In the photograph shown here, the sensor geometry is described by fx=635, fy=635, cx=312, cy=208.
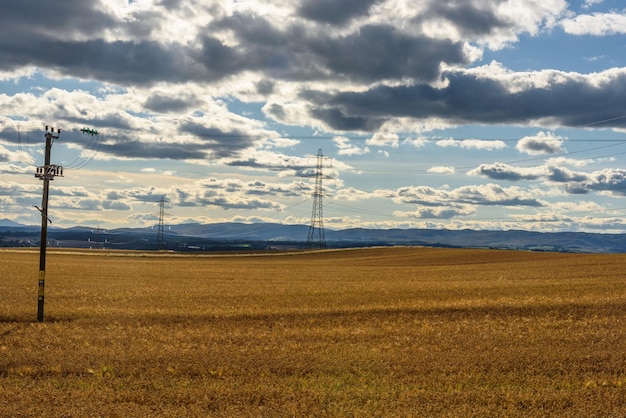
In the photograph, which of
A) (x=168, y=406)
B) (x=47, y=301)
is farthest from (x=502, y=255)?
(x=168, y=406)

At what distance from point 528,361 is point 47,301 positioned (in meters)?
28.1

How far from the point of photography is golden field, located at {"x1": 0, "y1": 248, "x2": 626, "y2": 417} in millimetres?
15766

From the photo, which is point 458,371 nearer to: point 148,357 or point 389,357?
point 389,357

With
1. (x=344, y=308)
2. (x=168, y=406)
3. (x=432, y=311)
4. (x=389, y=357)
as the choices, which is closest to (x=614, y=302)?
(x=432, y=311)

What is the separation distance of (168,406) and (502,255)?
300ft

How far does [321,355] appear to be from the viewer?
21438mm

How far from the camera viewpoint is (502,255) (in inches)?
3959

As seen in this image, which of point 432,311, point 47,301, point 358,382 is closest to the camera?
point 358,382

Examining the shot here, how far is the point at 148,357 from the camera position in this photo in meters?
21.0

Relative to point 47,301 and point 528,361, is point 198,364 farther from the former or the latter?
point 47,301

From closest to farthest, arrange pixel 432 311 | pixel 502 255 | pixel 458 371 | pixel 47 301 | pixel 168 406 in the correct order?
pixel 168 406 < pixel 458 371 < pixel 432 311 < pixel 47 301 < pixel 502 255

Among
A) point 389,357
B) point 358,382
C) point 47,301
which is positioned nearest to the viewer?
point 358,382

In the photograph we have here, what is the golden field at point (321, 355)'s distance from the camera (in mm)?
15766

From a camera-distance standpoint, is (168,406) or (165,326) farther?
(165,326)
